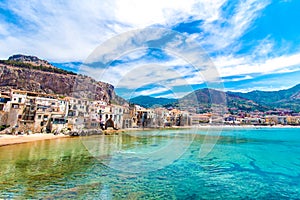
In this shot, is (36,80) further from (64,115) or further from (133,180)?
(133,180)

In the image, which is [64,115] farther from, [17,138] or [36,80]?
[36,80]

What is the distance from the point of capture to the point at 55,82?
55531 mm

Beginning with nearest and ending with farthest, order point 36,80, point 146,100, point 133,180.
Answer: point 133,180 → point 146,100 → point 36,80

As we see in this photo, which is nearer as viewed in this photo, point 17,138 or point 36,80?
point 17,138

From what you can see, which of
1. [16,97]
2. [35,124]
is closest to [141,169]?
[35,124]

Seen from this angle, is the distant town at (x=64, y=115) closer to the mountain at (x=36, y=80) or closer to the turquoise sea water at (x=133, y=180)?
the mountain at (x=36, y=80)

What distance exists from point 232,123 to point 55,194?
245 ft

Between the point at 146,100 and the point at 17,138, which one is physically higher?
the point at 146,100

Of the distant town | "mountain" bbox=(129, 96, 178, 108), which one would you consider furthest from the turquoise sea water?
the distant town

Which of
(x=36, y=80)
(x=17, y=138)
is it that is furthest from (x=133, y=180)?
(x=36, y=80)

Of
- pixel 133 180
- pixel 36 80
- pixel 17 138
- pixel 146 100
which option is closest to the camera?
pixel 133 180

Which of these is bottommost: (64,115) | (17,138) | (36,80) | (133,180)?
(133,180)

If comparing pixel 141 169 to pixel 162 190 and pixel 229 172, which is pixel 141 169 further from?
pixel 229 172

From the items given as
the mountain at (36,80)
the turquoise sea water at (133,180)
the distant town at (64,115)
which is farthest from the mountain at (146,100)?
the mountain at (36,80)
